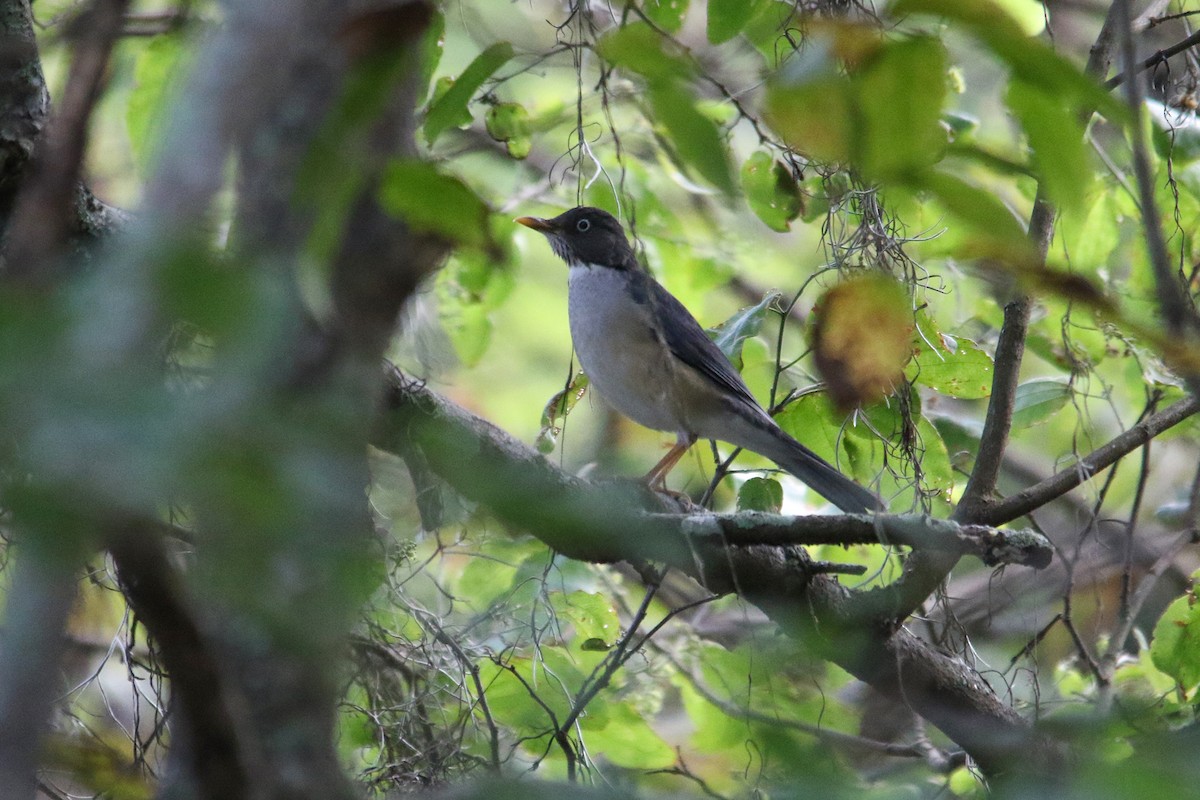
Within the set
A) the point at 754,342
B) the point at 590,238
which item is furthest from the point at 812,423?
the point at 590,238

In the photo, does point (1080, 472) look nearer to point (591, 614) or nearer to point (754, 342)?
point (754, 342)

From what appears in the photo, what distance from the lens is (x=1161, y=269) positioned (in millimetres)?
1163

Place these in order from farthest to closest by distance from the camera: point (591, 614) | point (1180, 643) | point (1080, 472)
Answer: point (591, 614), point (1180, 643), point (1080, 472)

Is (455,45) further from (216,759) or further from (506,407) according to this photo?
(216,759)

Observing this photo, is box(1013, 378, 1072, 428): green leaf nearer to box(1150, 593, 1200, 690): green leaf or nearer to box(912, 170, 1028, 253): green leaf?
box(1150, 593, 1200, 690): green leaf

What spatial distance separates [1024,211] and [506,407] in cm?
439

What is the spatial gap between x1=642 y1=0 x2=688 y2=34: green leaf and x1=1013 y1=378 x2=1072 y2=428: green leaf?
196cm

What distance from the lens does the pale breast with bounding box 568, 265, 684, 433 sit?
18.8 ft

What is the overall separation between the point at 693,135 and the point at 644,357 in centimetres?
453

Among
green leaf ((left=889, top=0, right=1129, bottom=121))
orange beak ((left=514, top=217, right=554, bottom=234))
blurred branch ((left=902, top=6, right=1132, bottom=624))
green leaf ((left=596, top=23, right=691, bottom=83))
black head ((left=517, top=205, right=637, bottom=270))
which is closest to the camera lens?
green leaf ((left=889, top=0, right=1129, bottom=121))

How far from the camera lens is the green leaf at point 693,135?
4.03ft

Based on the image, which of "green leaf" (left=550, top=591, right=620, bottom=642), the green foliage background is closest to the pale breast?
the green foliage background

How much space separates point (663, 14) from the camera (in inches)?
168

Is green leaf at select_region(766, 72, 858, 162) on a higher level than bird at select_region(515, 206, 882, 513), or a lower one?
lower
